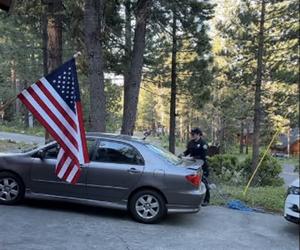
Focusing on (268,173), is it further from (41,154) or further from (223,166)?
(41,154)

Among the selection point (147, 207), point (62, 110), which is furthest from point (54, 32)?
point (62, 110)

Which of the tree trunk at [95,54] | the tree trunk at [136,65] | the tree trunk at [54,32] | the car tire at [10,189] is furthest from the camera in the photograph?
the tree trunk at [54,32]

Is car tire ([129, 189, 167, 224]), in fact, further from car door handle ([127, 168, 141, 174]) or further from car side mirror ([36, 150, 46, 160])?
car side mirror ([36, 150, 46, 160])

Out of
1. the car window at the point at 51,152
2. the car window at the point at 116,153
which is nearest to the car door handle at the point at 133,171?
the car window at the point at 116,153

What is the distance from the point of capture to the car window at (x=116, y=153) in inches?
345

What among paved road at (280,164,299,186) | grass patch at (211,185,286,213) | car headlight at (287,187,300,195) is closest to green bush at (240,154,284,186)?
paved road at (280,164,299,186)

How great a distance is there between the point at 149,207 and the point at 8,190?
105 inches

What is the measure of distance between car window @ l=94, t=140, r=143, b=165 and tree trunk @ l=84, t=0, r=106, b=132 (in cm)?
354

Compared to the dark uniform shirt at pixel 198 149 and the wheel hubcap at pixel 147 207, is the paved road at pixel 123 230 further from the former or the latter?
the dark uniform shirt at pixel 198 149

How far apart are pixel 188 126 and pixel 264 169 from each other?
42406mm

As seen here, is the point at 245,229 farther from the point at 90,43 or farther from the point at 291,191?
the point at 90,43

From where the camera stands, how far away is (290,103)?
18.9 metres

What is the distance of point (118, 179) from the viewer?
866 centimetres

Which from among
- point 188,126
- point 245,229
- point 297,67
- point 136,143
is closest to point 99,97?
point 136,143
